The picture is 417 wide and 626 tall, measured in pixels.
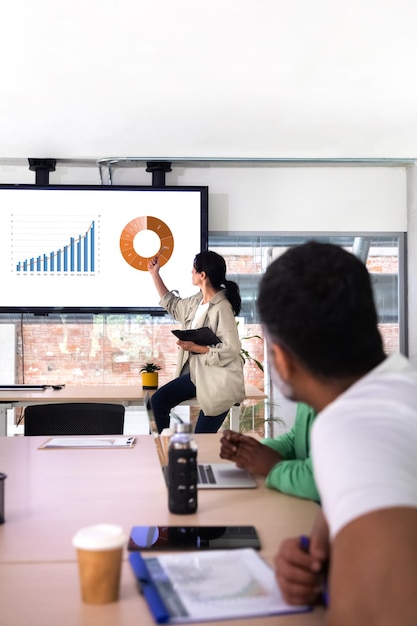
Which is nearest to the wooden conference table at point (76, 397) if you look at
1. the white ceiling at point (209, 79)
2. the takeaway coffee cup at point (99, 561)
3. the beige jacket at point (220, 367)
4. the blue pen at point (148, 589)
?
the beige jacket at point (220, 367)

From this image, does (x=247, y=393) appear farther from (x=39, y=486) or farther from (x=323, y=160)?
(x=39, y=486)

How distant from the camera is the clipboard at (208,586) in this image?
3.36ft

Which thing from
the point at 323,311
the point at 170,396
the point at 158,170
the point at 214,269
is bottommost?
the point at 170,396

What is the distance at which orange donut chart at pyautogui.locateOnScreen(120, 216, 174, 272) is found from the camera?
5844 millimetres

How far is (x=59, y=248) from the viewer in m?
A: 5.85

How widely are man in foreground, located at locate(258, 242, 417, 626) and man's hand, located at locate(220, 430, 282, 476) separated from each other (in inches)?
32.2

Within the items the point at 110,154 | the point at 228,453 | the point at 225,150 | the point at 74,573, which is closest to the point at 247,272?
the point at 225,150

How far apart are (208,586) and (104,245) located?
4923 millimetres

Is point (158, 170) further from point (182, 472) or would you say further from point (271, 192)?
point (182, 472)

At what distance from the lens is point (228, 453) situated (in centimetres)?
198

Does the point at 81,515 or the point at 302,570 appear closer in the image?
the point at 302,570

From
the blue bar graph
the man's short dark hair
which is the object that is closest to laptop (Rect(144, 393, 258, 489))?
the man's short dark hair

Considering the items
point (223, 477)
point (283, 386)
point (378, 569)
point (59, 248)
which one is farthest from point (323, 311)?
point (59, 248)

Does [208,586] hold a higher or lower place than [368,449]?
lower
